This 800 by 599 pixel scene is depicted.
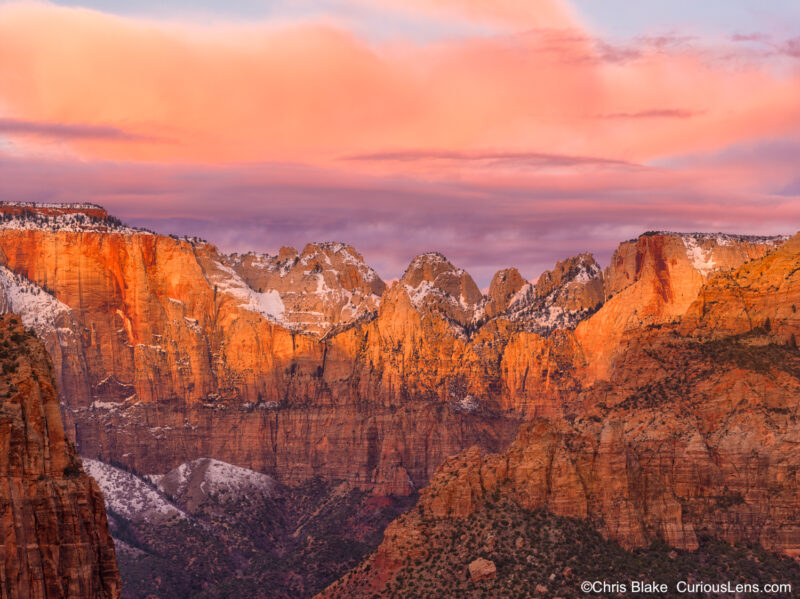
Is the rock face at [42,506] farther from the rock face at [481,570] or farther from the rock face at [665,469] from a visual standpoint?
the rock face at [665,469]

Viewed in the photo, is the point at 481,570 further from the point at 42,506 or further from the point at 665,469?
the point at 42,506

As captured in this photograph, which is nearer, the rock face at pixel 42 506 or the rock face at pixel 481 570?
the rock face at pixel 42 506

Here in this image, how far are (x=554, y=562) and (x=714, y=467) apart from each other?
2495 centimetres

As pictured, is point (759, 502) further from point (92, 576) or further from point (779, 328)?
point (92, 576)

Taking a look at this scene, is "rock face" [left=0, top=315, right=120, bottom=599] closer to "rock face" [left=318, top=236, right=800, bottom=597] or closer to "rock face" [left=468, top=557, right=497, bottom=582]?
"rock face" [left=468, top=557, right=497, bottom=582]

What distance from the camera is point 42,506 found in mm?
71062

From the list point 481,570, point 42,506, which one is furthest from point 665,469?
point 42,506

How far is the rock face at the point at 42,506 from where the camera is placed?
6925 centimetres

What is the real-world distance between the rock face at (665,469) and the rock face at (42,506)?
303 feet

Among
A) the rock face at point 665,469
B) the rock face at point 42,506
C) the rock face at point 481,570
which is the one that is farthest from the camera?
the rock face at point 665,469

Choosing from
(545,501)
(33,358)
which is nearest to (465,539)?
(545,501)

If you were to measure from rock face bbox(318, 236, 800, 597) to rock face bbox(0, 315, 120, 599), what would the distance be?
92.2 meters

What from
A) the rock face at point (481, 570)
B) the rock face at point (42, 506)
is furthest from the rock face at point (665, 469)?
the rock face at point (42, 506)

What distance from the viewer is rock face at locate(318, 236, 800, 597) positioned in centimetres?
16100
